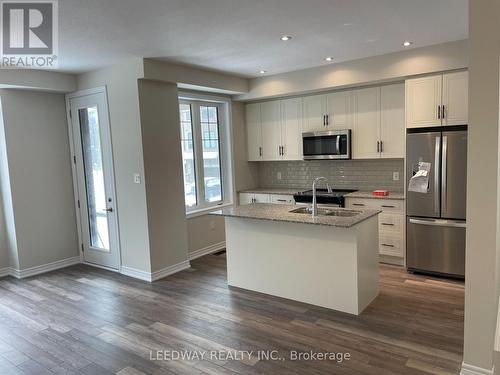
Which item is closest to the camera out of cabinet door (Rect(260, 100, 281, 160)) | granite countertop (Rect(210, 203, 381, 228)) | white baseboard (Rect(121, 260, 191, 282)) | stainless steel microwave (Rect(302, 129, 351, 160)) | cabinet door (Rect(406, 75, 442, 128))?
granite countertop (Rect(210, 203, 381, 228))

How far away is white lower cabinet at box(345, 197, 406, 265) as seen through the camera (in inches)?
182

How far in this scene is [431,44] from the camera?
4.15m

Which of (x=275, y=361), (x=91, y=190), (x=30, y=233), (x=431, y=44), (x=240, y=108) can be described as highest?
(x=431, y=44)

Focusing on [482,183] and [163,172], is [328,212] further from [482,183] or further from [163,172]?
[163,172]

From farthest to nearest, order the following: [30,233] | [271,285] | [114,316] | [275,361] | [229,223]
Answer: [30,233], [229,223], [271,285], [114,316], [275,361]

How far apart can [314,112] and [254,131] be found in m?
1.16

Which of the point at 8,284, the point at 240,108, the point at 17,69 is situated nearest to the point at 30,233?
the point at 8,284

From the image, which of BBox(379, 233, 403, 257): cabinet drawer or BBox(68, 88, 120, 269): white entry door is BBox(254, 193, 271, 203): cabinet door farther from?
BBox(68, 88, 120, 269): white entry door

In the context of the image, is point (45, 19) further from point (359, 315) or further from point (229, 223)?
point (359, 315)

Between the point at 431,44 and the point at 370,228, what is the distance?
2.28 metres

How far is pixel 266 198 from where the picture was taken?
585cm

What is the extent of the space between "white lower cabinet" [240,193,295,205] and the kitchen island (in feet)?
4.65

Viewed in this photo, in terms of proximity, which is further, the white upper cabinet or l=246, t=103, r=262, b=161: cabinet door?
l=246, t=103, r=262, b=161: cabinet door

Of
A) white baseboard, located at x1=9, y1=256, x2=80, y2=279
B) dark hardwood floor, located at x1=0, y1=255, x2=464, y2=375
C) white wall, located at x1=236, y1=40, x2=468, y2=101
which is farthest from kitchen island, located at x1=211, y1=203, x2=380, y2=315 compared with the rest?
white baseboard, located at x1=9, y1=256, x2=80, y2=279
